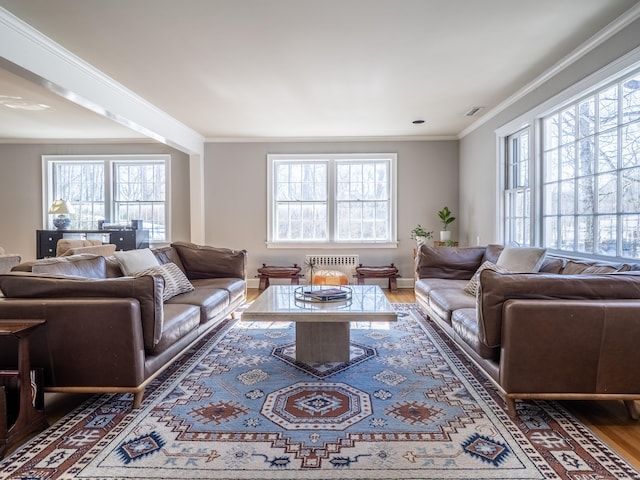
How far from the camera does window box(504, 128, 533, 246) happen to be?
438cm

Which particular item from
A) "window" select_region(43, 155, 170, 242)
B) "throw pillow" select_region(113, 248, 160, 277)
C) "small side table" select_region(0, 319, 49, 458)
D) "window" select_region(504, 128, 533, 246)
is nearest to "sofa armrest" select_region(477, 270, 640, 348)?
"window" select_region(504, 128, 533, 246)

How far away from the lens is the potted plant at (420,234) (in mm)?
6277

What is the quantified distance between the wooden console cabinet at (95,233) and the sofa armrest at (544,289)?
5.56m

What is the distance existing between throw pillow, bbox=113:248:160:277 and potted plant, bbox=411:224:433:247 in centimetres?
417

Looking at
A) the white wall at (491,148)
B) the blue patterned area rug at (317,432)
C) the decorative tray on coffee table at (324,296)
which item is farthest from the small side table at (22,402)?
the white wall at (491,148)

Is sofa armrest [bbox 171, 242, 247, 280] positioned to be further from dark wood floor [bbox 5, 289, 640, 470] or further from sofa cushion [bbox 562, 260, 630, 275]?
sofa cushion [bbox 562, 260, 630, 275]

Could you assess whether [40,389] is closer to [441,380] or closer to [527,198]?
[441,380]

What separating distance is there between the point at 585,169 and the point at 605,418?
2.12 meters

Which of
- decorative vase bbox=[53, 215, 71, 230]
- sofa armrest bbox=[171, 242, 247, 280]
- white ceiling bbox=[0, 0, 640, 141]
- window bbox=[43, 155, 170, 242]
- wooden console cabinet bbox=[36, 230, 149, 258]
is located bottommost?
sofa armrest bbox=[171, 242, 247, 280]

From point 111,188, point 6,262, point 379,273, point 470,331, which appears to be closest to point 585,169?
point 470,331

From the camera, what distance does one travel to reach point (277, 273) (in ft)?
20.3

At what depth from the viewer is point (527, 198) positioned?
173 inches

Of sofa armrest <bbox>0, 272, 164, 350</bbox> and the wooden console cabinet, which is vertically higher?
the wooden console cabinet

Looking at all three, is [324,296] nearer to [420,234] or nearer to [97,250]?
[97,250]
